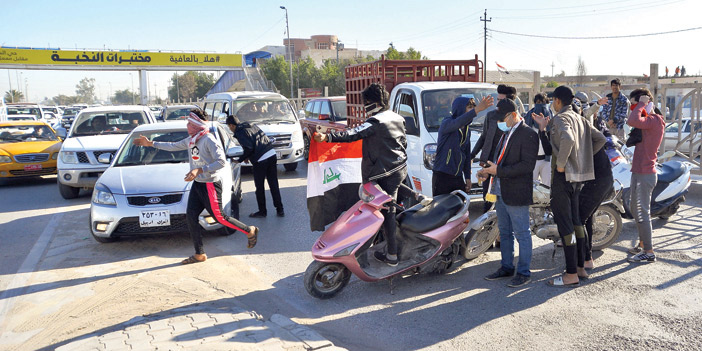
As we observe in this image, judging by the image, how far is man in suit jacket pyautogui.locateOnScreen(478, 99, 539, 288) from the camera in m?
4.93

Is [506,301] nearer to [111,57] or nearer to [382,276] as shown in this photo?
[382,276]

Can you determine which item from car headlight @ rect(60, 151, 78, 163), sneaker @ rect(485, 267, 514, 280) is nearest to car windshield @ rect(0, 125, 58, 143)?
car headlight @ rect(60, 151, 78, 163)

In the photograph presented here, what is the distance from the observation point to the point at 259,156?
8719mm

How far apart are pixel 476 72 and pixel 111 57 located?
4579 centimetres

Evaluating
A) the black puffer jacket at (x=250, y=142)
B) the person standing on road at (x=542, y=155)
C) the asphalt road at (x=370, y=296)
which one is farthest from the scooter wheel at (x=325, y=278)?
the black puffer jacket at (x=250, y=142)

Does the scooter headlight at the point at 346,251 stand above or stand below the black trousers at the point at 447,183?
below

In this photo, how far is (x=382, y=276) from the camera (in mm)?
5137

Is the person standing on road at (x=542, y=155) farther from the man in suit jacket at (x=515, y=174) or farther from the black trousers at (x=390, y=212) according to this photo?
the black trousers at (x=390, y=212)

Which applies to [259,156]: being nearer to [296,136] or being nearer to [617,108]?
[296,136]

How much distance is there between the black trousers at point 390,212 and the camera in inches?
203

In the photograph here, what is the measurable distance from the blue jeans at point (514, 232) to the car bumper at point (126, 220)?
3771mm

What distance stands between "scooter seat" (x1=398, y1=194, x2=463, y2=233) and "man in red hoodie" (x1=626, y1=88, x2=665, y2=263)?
6.40ft

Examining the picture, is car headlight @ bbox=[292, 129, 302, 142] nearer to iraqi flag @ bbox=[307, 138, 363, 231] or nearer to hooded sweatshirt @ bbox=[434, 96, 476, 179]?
hooded sweatshirt @ bbox=[434, 96, 476, 179]

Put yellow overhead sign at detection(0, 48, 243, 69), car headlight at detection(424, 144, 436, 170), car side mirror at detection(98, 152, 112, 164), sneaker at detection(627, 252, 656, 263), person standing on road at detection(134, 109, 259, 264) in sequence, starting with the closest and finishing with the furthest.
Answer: sneaker at detection(627, 252, 656, 263) < person standing on road at detection(134, 109, 259, 264) < car headlight at detection(424, 144, 436, 170) < car side mirror at detection(98, 152, 112, 164) < yellow overhead sign at detection(0, 48, 243, 69)
